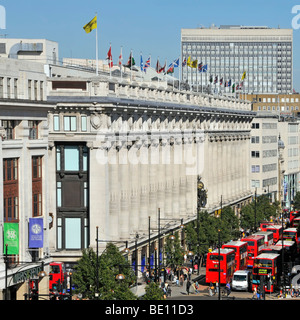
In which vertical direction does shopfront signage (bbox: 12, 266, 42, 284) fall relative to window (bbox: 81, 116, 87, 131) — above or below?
below

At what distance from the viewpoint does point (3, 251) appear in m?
50.8

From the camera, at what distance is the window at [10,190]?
51384 millimetres

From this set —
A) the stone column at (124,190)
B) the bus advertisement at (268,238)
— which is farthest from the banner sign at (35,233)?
the bus advertisement at (268,238)

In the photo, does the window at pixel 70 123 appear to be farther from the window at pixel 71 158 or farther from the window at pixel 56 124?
the window at pixel 71 158

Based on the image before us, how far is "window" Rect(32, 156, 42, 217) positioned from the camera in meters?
55.3

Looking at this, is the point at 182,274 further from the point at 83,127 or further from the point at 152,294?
the point at 152,294

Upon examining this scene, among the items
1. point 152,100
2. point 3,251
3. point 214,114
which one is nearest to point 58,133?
point 152,100

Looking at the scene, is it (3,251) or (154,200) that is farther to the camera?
(154,200)

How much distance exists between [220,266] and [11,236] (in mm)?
33404

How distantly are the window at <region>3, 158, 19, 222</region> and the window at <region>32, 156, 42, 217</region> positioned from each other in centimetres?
239

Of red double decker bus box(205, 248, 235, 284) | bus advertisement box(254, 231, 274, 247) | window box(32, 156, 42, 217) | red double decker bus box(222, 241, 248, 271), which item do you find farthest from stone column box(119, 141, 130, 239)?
window box(32, 156, 42, 217)

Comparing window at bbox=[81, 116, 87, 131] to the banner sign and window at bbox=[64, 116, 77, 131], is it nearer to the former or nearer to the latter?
window at bbox=[64, 116, 77, 131]
